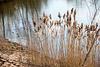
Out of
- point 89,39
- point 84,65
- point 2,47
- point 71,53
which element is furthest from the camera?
point 2,47

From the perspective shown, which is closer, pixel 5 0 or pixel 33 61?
pixel 33 61

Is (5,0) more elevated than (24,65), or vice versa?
(5,0)

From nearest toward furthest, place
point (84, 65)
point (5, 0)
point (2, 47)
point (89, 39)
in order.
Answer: point (89, 39)
point (84, 65)
point (2, 47)
point (5, 0)

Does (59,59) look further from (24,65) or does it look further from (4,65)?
(4,65)

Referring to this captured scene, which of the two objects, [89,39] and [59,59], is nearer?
[89,39]

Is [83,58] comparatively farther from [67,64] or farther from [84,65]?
[67,64]

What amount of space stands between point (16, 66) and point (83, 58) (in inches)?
43.9

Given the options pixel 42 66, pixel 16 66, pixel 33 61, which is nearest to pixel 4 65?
pixel 16 66

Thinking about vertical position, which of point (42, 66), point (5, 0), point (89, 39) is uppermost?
point (5, 0)

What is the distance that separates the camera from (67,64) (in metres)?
1.97

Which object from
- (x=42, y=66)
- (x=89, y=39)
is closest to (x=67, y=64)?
(x=42, y=66)

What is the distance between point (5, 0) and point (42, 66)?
12069 mm

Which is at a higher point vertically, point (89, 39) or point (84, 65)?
point (89, 39)

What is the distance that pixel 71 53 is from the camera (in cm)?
190
